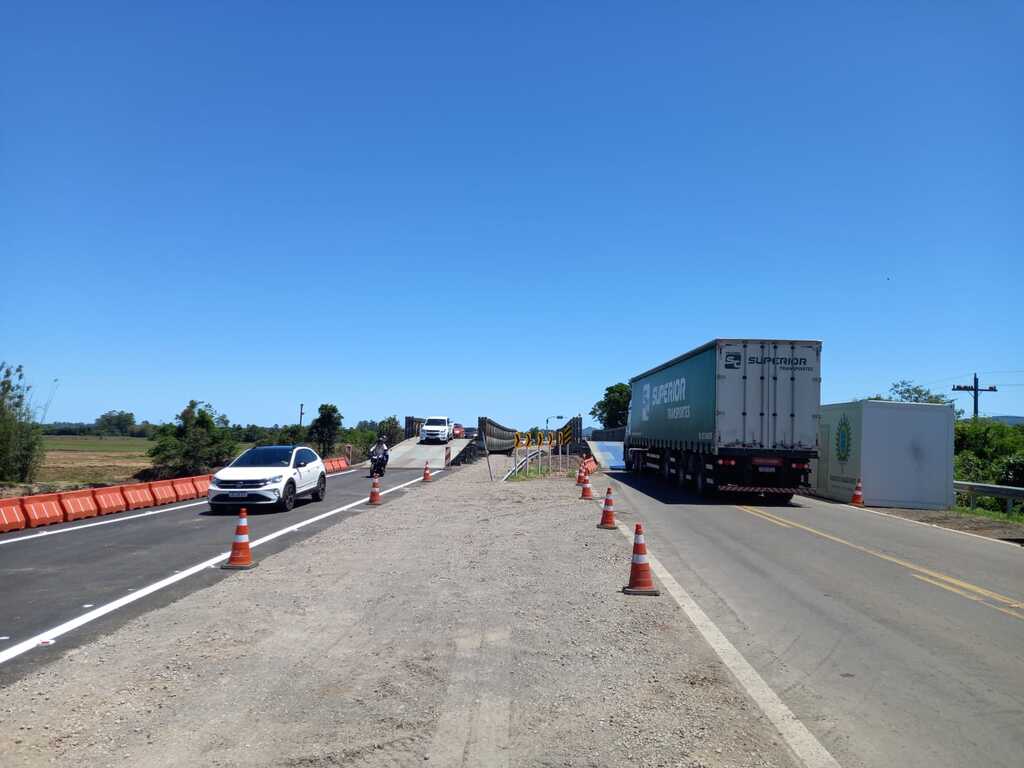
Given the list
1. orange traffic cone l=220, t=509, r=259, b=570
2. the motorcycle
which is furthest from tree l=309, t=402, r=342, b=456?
orange traffic cone l=220, t=509, r=259, b=570

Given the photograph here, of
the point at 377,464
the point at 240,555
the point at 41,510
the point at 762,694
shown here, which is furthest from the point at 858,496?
the point at 41,510

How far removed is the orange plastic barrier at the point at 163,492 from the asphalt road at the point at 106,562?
0.80 meters

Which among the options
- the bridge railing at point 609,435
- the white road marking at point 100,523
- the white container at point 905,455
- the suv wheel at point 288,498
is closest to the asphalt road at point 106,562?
the white road marking at point 100,523

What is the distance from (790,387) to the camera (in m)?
22.1

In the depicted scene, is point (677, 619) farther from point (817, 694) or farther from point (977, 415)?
point (977, 415)

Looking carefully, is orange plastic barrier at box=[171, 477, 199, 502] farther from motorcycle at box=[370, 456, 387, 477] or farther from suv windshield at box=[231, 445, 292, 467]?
motorcycle at box=[370, 456, 387, 477]

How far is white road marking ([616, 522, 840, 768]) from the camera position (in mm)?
4789

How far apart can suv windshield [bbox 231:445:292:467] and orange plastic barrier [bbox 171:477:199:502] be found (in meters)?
4.18

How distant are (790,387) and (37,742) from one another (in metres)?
20.2

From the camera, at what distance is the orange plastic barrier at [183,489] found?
76.8ft

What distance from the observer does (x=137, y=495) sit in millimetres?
21125

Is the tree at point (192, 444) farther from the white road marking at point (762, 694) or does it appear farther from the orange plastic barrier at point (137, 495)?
the white road marking at point (762, 694)

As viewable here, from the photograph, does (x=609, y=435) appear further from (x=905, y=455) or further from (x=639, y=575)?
(x=639, y=575)

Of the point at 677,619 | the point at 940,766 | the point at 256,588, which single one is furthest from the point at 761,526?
the point at 940,766
